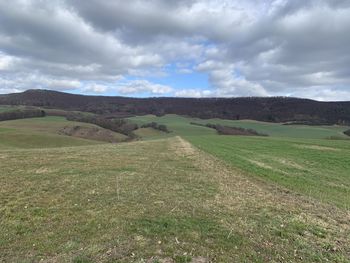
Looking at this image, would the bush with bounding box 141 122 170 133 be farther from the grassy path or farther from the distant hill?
the grassy path

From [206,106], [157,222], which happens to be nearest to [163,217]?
[157,222]

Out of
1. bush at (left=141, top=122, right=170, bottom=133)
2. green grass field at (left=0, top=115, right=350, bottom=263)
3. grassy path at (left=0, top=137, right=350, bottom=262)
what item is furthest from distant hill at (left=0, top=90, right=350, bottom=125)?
grassy path at (left=0, top=137, right=350, bottom=262)

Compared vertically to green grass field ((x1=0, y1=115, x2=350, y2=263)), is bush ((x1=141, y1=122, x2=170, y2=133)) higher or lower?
lower

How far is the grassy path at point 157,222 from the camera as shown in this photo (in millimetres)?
7078

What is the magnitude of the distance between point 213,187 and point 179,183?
144 centimetres

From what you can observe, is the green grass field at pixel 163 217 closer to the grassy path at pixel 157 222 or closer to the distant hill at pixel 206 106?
the grassy path at pixel 157 222

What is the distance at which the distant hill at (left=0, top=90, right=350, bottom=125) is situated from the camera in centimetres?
12838

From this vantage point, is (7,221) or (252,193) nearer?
(7,221)

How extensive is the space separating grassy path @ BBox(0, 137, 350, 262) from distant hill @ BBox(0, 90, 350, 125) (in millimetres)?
116758

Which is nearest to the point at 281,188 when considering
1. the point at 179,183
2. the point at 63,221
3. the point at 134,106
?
the point at 179,183

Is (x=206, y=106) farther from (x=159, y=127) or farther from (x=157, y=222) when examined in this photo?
(x=157, y=222)

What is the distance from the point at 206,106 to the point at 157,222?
159447 millimetres

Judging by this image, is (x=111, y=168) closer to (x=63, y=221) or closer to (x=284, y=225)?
(x=63, y=221)

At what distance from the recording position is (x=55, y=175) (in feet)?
47.0
